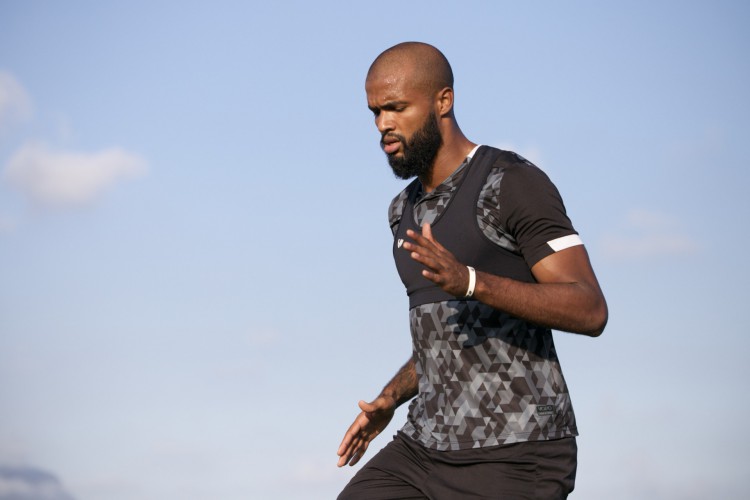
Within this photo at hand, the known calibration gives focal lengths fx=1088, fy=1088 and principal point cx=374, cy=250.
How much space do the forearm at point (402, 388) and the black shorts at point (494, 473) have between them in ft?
2.25

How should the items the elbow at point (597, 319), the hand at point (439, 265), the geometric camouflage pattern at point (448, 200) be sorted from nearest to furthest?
1. the hand at point (439, 265)
2. the elbow at point (597, 319)
3. the geometric camouflage pattern at point (448, 200)

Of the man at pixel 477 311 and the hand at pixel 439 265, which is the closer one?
the hand at pixel 439 265

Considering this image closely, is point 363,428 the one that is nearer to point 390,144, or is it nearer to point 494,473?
point 494,473

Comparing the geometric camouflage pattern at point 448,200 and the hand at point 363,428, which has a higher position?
the geometric camouflage pattern at point 448,200

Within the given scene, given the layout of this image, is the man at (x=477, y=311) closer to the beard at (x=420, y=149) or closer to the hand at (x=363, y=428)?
the beard at (x=420, y=149)

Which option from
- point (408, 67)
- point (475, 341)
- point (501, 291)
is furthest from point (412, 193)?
point (501, 291)

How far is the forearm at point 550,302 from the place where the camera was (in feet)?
16.3

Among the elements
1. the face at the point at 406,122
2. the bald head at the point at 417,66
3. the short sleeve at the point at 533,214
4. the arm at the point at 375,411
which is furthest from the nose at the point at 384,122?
the arm at the point at 375,411

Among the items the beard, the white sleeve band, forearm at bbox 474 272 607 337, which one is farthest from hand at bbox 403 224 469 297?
the beard

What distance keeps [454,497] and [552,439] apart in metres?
0.60

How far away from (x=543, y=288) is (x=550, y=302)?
76 millimetres

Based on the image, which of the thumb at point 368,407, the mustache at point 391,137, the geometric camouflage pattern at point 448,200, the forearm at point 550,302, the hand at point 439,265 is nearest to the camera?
the hand at point 439,265

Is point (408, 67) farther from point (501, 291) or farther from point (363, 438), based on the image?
point (363, 438)

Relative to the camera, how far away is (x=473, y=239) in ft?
18.4
